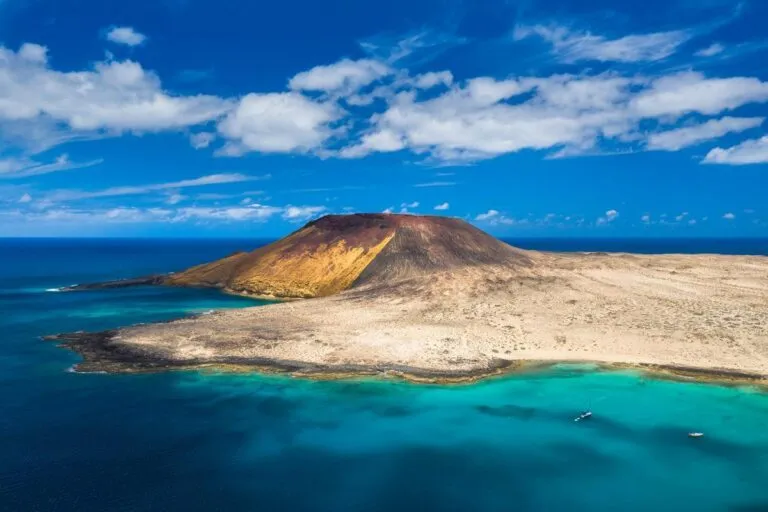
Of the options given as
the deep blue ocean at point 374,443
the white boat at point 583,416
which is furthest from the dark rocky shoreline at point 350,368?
the white boat at point 583,416

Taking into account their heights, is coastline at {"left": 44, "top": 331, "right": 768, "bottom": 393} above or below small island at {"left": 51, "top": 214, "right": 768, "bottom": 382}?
below

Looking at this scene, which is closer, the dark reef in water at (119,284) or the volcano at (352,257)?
the volcano at (352,257)

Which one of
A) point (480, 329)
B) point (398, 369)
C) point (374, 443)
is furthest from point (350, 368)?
point (480, 329)

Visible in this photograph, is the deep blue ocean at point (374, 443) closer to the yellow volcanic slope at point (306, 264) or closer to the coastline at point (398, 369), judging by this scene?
the coastline at point (398, 369)

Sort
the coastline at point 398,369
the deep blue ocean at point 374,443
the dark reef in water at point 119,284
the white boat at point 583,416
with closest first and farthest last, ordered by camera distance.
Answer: the deep blue ocean at point 374,443, the white boat at point 583,416, the coastline at point 398,369, the dark reef in water at point 119,284

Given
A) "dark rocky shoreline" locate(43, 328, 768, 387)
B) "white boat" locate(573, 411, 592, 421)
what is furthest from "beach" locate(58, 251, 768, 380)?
"white boat" locate(573, 411, 592, 421)

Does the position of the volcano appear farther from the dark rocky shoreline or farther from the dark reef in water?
the dark rocky shoreline

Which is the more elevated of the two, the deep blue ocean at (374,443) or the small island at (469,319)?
the small island at (469,319)
